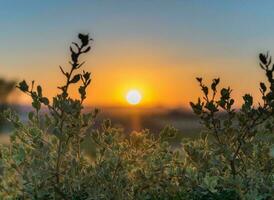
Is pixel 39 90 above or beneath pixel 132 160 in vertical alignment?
above

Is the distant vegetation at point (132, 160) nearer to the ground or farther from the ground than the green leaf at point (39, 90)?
nearer to the ground

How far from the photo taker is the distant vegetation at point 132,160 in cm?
398

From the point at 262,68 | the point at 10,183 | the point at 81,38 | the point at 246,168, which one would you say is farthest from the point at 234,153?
the point at 10,183

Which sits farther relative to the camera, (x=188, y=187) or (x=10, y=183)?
(x=10, y=183)

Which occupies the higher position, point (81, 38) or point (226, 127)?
point (81, 38)

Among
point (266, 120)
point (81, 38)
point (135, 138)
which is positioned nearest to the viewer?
point (81, 38)

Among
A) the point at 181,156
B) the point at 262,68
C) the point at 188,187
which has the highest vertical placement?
the point at 262,68

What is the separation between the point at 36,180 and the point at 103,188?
467mm

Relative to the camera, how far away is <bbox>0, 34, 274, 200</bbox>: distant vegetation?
3.98 metres

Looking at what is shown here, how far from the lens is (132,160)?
14.7 ft

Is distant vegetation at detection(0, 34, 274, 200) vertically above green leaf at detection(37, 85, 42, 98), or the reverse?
green leaf at detection(37, 85, 42, 98)

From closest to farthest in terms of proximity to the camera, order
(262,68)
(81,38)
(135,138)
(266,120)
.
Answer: (81,38)
(262,68)
(266,120)
(135,138)

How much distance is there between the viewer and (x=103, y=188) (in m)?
4.05

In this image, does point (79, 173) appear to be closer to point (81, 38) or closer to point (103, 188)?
point (103, 188)
